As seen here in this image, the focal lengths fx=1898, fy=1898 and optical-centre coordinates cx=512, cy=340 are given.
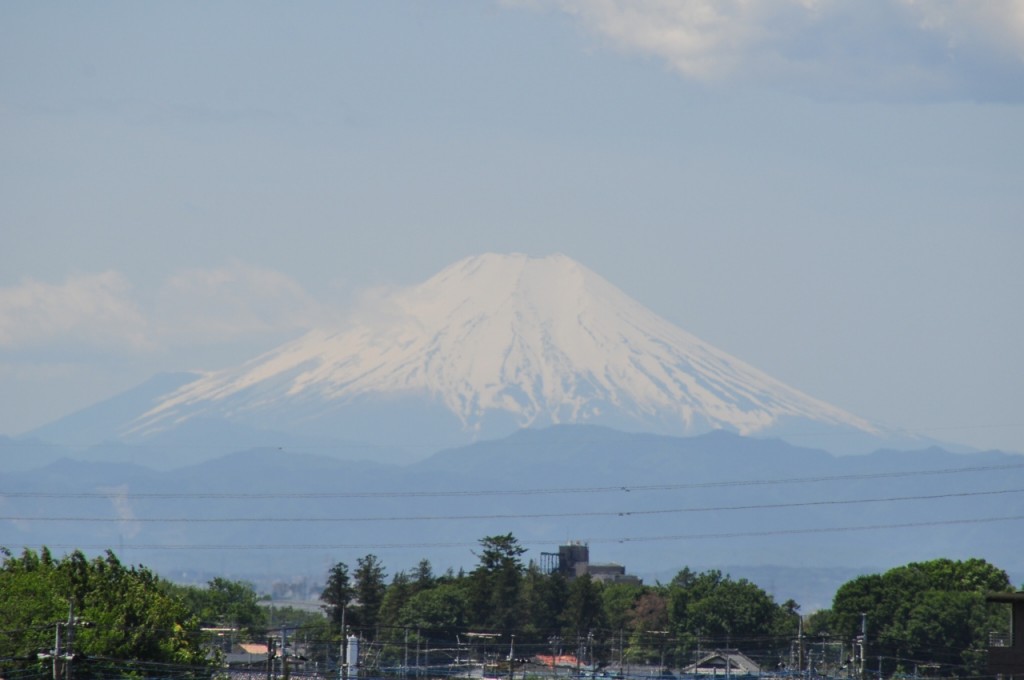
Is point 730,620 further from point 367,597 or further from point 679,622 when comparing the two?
point 367,597

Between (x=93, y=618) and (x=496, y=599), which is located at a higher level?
(x=496, y=599)

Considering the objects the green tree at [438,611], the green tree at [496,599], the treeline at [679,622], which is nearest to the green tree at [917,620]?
the treeline at [679,622]

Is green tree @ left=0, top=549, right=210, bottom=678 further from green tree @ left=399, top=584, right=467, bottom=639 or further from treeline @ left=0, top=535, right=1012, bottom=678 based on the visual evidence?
green tree @ left=399, top=584, right=467, bottom=639

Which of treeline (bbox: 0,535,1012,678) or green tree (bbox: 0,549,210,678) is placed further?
treeline (bbox: 0,535,1012,678)

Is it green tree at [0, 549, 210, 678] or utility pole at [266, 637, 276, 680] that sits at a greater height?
green tree at [0, 549, 210, 678]

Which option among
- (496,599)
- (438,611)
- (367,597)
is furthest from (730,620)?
(367,597)

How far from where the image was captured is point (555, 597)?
197 m

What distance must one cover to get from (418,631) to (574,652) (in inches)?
948

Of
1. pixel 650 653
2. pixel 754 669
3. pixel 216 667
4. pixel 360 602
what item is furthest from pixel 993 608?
pixel 216 667

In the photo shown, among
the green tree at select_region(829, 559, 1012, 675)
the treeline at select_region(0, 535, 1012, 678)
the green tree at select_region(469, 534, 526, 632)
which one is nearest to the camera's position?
the green tree at select_region(829, 559, 1012, 675)

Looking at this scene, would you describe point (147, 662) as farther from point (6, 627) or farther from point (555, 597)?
point (555, 597)

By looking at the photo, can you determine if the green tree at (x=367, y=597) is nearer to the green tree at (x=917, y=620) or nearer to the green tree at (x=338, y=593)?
the green tree at (x=338, y=593)

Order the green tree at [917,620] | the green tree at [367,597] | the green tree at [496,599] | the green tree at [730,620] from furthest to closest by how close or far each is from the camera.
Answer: the green tree at [367,597]
the green tree at [496,599]
the green tree at [730,620]
the green tree at [917,620]

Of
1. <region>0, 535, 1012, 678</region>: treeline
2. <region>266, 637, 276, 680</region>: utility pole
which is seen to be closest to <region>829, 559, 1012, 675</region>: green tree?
<region>0, 535, 1012, 678</region>: treeline
